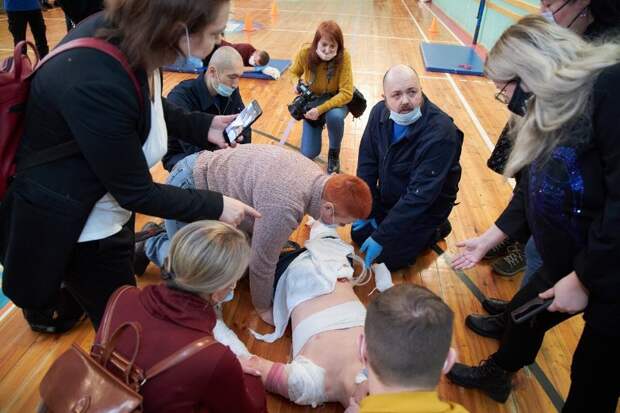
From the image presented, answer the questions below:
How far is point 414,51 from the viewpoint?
7.40 m

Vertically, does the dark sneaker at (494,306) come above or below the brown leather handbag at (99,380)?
below

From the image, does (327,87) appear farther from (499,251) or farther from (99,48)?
(99,48)

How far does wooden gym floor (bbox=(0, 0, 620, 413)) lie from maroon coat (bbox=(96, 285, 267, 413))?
0.57 meters

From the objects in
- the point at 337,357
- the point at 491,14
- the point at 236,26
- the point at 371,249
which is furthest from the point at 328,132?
the point at 236,26

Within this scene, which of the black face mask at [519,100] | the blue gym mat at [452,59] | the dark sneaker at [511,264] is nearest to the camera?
the black face mask at [519,100]

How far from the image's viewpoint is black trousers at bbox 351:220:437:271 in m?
2.33

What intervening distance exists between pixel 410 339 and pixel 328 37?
279cm

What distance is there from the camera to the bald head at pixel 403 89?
220cm

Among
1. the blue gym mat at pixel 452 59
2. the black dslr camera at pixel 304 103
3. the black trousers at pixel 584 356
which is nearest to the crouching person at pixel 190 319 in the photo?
the black trousers at pixel 584 356

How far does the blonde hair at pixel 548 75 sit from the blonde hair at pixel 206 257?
2.64 ft

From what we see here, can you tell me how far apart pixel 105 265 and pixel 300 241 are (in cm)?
137

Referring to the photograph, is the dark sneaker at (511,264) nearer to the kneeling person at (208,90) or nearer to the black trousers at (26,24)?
the kneeling person at (208,90)

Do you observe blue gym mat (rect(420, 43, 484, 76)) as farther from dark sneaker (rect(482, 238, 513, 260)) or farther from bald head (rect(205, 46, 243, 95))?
bald head (rect(205, 46, 243, 95))

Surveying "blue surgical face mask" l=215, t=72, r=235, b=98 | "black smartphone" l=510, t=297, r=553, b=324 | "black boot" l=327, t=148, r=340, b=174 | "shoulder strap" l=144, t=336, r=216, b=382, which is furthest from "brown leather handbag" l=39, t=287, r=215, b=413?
"black boot" l=327, t=148, r=340, b=174
